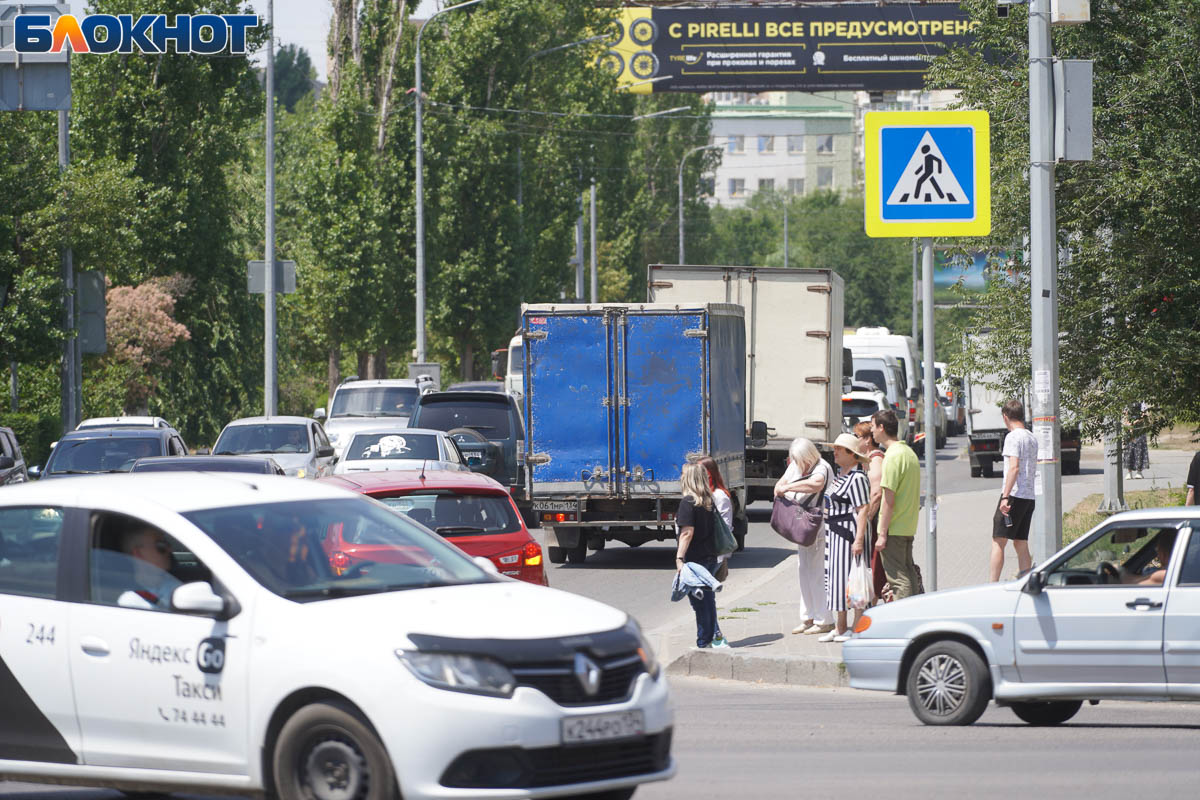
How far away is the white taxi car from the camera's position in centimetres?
652

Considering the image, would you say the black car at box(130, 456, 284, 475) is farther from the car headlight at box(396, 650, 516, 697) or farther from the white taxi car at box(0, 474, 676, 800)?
the car headlight at box(396, 650, 516, 697)

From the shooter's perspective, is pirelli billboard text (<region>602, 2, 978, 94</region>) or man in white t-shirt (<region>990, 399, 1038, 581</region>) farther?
Answer: pirelli billboard text (<region>602, 2, 978, 94</region>)

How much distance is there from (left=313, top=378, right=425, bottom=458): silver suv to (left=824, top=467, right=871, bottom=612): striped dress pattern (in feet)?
70.7

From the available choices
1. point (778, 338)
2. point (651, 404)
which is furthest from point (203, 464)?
point (778, 338)

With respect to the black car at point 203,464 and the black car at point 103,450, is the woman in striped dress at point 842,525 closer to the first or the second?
the black car at point 203,464

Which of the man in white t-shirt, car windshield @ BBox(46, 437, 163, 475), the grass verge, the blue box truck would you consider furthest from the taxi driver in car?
car windshield @ BBox(46, 437, 163, 475)

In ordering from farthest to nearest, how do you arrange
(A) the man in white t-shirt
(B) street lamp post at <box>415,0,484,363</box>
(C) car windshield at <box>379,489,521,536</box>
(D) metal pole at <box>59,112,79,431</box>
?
1. (B) street lamp post at <box>415,0,484,363</box>
2. (D) metal pole at <box>59,112,79,431</box>
3. (A) the man in white t-shirt
4. (C) car windshield at <box>379,489,521,536</box>

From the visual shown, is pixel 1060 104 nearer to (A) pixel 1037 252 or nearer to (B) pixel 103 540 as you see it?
(A) pixel 1037 252

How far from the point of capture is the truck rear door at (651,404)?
20.4 metres

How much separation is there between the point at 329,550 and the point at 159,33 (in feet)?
116

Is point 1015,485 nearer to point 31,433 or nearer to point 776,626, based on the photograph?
point 776,626

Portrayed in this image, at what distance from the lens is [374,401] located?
117 ft

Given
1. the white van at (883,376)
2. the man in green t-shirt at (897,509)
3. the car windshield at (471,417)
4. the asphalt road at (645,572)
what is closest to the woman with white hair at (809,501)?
the man in green t-shirt at (897,509)

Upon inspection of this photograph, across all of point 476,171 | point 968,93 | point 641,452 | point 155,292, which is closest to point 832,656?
point 641,452
